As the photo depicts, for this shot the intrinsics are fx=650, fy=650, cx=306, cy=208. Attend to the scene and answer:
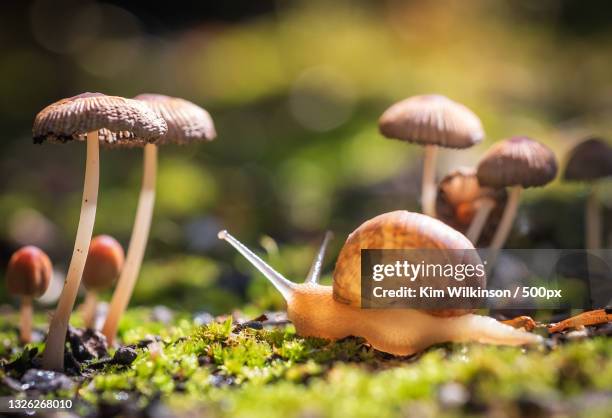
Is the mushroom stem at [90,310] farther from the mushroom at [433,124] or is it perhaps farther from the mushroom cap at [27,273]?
the mushroom at [433,124]

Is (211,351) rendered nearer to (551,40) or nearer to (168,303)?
(168,303)

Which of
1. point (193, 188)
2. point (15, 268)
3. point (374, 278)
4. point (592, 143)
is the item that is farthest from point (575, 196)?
point (193, 188)

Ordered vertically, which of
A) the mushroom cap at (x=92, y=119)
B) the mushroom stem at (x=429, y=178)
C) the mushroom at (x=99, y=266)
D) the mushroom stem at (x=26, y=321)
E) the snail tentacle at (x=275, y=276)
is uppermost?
the mushroom cap at (x=92, y=119)

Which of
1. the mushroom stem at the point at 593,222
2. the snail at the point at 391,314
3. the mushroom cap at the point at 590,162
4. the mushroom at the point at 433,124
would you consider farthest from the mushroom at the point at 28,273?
the mushroom stem at the point at 593,222

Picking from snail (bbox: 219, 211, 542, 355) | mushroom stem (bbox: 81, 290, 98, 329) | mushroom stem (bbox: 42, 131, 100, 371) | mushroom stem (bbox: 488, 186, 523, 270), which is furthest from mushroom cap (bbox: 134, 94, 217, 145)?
mushroom stem (bbox: 488, 186, 523, 270)

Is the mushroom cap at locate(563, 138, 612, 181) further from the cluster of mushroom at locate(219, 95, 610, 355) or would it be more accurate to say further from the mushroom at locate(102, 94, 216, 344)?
the mushroom at locate(102, 94, 216, 344)

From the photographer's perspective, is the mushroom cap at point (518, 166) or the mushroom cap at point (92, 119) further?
the mushroom cap at point (518, 166)

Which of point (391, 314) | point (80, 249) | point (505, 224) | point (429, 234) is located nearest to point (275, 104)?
point (505, 224)
